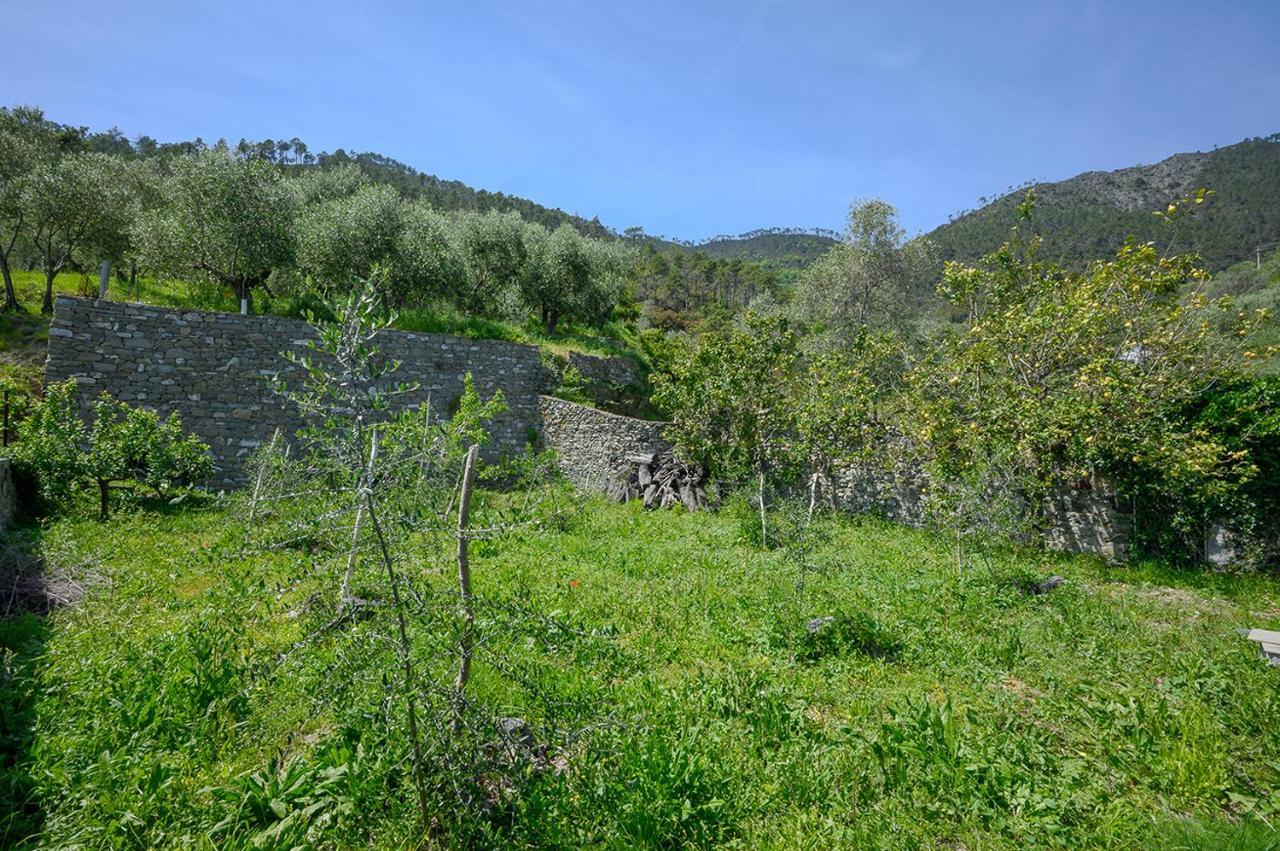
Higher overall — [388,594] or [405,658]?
[388,594]

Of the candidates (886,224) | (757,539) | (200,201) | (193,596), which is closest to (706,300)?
(886,224)

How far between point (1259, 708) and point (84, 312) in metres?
17.3

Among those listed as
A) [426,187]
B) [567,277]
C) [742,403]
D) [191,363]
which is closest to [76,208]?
[191,363]

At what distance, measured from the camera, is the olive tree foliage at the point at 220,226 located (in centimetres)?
1493

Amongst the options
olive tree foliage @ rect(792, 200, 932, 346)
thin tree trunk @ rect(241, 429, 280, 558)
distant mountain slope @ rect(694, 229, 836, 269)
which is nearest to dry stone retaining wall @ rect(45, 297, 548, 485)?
thin tree trunk @ rect(241, 429, 280, 558)

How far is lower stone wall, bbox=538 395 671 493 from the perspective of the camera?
43.6 ft

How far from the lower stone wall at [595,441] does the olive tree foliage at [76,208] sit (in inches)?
620

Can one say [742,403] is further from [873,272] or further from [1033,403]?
[873,272]

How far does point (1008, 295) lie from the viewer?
10.3 metres

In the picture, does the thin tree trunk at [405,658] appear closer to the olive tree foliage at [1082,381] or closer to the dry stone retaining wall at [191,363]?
the olive tree foliage at [1082,381]

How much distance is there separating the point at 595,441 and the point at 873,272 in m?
17.7

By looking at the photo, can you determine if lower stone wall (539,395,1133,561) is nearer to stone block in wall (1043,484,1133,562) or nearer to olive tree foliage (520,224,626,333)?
stone block in wall (1043,484,1133,562)

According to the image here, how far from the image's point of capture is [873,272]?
968 inches

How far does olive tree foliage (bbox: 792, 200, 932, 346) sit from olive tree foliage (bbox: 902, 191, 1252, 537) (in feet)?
47.6
